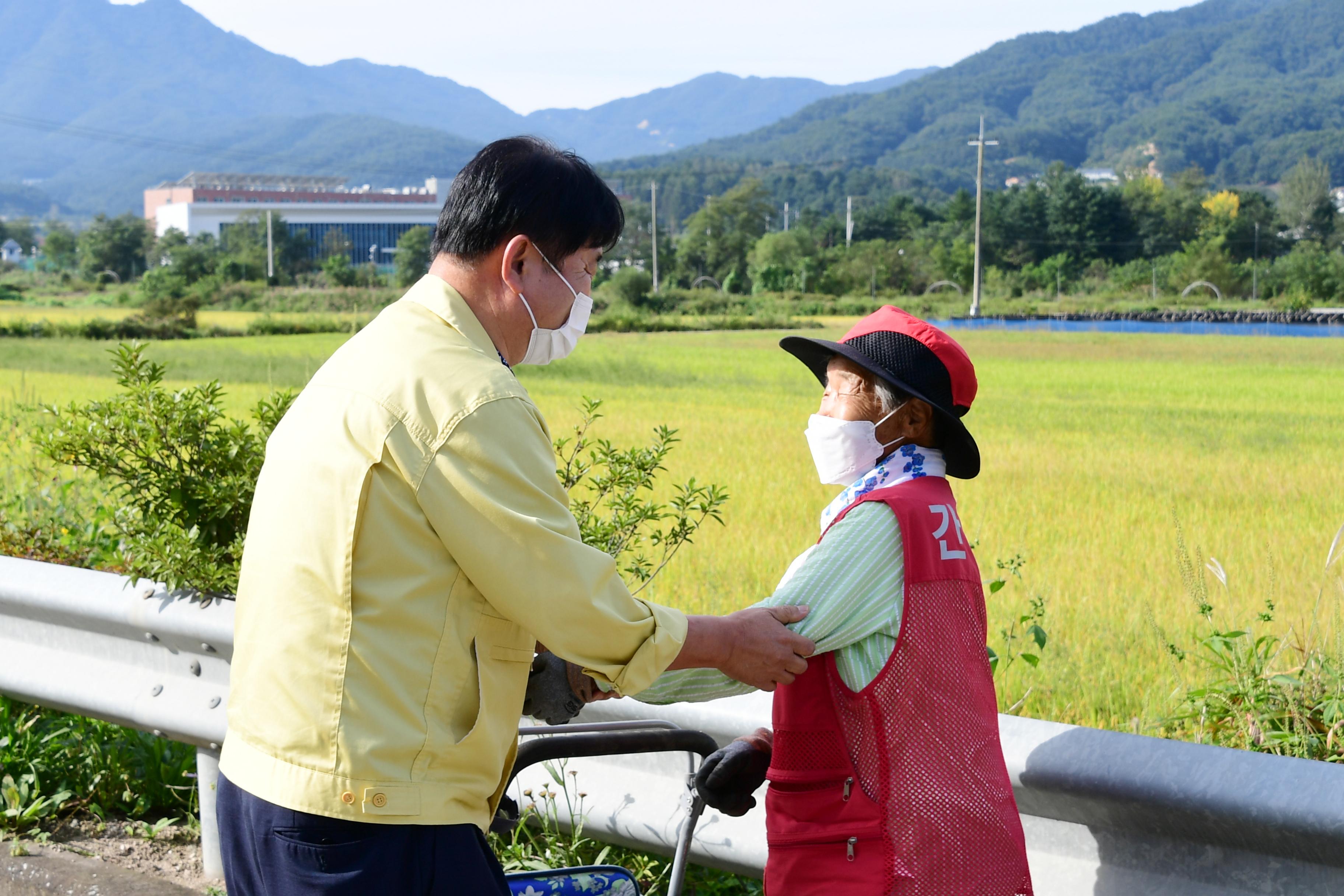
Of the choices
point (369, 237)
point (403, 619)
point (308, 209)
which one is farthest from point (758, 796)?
point (369, 237)

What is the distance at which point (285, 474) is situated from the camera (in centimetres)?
169

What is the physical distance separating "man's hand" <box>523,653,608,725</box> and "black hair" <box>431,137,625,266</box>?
0.66 m

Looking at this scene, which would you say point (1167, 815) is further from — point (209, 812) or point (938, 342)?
point (209, 812)

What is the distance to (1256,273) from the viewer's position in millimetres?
33656

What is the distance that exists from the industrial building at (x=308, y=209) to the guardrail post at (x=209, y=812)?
121763 mm

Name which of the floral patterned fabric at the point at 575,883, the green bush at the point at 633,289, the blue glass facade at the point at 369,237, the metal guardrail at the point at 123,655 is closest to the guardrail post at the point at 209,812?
the metal guardrail at the point at 123,655

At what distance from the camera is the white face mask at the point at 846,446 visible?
2.07 meters

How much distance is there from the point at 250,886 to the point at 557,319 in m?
0.93

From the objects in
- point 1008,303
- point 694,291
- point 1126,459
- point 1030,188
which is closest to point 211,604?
point 1126,459

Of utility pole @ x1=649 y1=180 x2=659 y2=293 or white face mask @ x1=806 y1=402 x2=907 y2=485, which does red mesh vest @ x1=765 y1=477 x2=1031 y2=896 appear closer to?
white face mask @ x1=806 y1=402 x2=907 y2=485

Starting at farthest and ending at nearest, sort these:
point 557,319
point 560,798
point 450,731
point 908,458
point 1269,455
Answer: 1. point 1269,455
2. point 560,798
3. point 908,458
4. point 557,319
5. point 450,731

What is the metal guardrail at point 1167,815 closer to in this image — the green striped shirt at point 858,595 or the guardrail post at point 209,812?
the green striped shirt at point 858,595

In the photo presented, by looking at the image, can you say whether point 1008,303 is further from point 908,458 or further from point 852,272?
point 908,458

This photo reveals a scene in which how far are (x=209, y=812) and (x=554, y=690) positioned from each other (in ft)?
5.62
